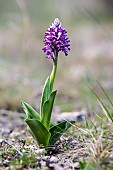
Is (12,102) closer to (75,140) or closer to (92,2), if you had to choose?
(75,140)

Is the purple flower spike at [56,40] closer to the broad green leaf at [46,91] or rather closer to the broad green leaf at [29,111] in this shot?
the broad green leaf at [46,91]

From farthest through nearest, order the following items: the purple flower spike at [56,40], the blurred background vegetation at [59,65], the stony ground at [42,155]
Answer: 1. the blurred background vegetation at [59,65]
2. the purple flower spike at [56,40]
3. the stony ground at [42,155]

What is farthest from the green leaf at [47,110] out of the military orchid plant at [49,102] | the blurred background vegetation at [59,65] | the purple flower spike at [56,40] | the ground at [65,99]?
the blurred background vegetation at [59,65]

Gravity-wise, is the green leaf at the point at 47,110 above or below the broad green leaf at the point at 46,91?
below

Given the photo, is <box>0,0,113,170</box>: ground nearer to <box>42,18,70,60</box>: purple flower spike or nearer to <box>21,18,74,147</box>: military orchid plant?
<box>21,18,74,147</box>: military orchid plant

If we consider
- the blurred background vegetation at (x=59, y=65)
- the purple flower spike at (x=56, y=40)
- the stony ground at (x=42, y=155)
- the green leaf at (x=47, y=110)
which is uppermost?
the blurred background vegetation at (x=59, y=65)

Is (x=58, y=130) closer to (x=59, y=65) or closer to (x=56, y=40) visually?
(x=56, y=40)

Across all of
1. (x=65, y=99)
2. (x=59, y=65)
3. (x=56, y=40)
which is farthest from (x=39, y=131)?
(x=59, y=65)

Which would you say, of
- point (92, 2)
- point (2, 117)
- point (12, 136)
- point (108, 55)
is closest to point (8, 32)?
point (108, 55)
